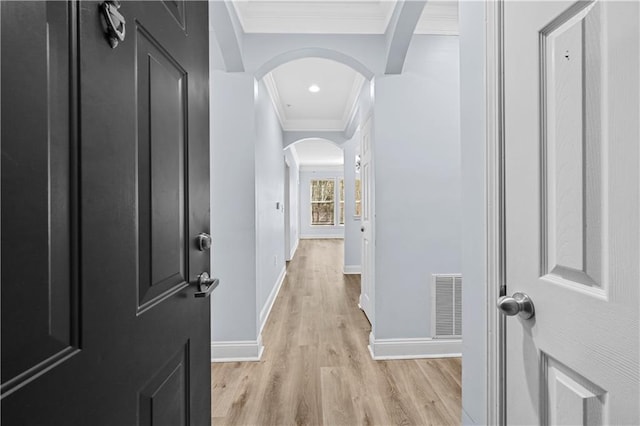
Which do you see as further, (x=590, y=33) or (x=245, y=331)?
(x=245, y=331)

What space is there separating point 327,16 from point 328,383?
2.60 m

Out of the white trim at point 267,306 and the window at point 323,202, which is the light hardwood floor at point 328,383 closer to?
the white trim at point 267,306

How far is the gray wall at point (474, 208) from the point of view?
1009mm

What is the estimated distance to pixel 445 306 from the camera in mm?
2611

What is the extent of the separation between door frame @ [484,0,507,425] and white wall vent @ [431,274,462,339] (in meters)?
→ 1.70

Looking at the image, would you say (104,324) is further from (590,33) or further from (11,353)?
(590,33)

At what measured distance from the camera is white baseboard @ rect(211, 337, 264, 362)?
252 centimetres

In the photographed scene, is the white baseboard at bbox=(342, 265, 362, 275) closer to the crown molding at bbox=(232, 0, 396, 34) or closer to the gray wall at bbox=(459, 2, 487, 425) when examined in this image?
the crown molding at bbox=(232, 0, 396, 34)

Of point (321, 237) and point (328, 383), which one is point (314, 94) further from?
point (321, 237)

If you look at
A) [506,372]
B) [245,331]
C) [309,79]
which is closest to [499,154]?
[506,372]

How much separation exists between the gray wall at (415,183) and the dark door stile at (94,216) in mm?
1886

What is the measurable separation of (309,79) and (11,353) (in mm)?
3902

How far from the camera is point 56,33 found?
452 millimetres

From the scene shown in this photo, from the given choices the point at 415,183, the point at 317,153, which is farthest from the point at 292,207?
the point at 415,183
